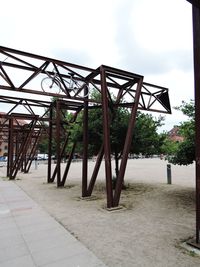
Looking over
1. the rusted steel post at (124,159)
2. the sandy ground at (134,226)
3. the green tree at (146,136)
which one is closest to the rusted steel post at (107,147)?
the rusted steel post at (124,159)

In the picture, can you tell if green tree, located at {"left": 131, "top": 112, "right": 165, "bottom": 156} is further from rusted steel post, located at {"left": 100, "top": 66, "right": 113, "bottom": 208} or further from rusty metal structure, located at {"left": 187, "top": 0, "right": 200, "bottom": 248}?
rusty metal structure, located at {"left": 187, "top": 0, "right": 200, "bottom": 248}

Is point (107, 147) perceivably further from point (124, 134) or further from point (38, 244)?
point (38, 244)

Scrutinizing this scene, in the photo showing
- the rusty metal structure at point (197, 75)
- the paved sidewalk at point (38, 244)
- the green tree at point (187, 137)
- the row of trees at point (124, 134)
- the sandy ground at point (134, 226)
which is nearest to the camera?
the paved sidewalk at point (38, 244)

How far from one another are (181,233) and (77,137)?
24.0ft

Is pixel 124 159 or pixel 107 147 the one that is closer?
pixel 107 147

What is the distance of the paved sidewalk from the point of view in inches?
147

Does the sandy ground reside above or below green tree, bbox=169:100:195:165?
below

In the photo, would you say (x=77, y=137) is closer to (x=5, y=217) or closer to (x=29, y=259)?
(x=5, y=217)

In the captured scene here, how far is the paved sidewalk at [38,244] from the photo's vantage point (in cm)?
375

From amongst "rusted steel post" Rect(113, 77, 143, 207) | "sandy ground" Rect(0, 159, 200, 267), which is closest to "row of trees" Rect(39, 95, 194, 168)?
"rusted steel post" Rect(113, 77, 143, 207)

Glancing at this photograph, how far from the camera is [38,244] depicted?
4.49 metres

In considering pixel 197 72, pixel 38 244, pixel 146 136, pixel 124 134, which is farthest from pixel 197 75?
pixel 146 136

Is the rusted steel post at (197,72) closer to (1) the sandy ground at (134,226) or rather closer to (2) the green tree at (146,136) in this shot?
(1) the sandy ground at (134,226)

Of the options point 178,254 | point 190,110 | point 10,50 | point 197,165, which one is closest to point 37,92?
point 10,50
